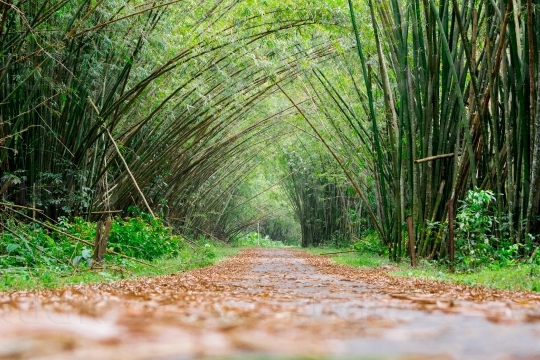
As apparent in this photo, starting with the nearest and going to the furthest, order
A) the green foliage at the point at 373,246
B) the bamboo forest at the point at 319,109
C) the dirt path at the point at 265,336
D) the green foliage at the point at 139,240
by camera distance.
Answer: the dirt path at the point at 265,336 < the bamboo forest at the point at 319,109 < the green foliage at the point at 139,240 < the green foliage at the point at 373,246

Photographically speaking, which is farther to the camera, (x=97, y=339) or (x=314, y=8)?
(x=314, y=8)

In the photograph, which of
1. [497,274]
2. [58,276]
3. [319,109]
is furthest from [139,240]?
[319,109]

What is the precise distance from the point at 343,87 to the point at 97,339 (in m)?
10.2

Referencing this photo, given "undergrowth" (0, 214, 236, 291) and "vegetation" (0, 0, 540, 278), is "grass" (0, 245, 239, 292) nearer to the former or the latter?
"undergrowth" (0, 214, 236, 291)

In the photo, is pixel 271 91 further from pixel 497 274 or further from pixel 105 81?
pixel 497 274

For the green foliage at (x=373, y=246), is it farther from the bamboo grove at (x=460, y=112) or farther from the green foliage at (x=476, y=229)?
the green foliage at (x=476, y=229)

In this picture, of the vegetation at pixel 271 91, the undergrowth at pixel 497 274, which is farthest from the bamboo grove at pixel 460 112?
the undergrowth at pixel 497 274

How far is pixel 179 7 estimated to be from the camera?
787 cm

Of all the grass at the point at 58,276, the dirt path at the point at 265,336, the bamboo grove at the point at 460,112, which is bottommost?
the grass at the point at 58,276

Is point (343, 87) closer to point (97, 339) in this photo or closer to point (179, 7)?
point (179, 7)

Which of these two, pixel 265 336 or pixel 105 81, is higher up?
pixel 105 81

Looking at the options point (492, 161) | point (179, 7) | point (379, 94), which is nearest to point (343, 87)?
point (379, 94)

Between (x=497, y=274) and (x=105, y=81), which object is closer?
(x=497, y=274)

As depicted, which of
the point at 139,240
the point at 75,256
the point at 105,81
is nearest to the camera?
the point at 75,256
